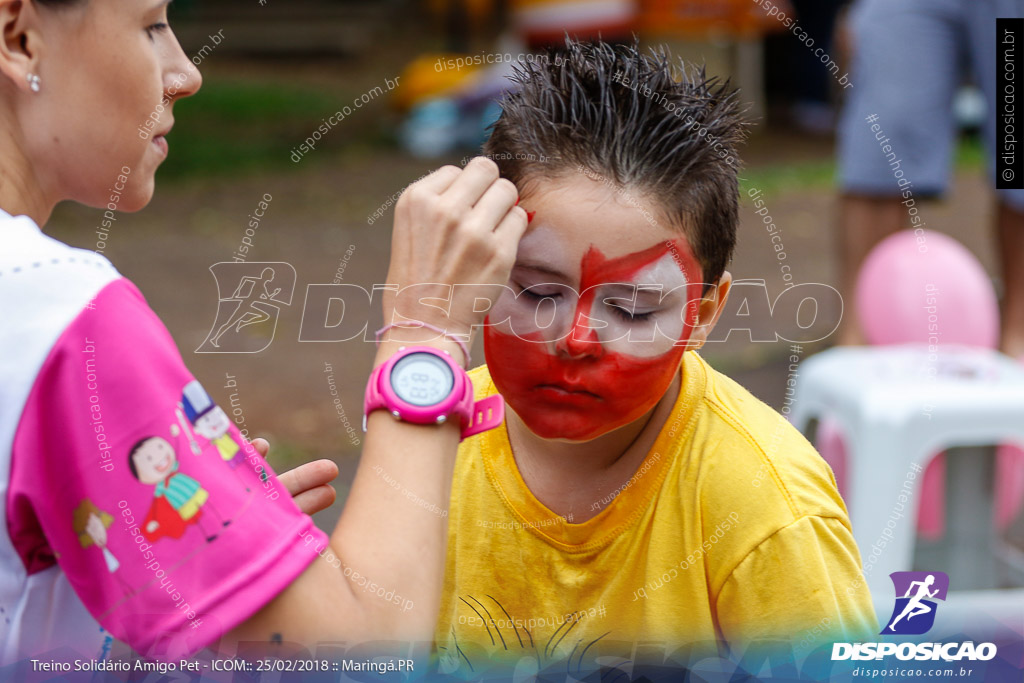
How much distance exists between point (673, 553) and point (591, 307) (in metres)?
0.34

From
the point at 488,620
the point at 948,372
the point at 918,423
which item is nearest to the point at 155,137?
the point at 488,620

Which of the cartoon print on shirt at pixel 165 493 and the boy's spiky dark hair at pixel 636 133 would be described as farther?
the boy's spiky dark hair at pixel 636 133

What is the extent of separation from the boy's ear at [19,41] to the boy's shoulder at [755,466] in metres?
0.90

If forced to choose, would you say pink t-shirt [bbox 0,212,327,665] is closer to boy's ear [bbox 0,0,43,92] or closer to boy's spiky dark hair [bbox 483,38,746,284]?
boy's ear [bbox 0,0,43,92]

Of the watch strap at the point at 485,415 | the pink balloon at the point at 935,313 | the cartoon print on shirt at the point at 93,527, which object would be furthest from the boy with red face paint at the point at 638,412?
→ the pink balloon at the point at 935,313

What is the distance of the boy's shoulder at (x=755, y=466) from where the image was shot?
4.24ft

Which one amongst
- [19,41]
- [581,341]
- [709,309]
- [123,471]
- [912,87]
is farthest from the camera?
[912,87]

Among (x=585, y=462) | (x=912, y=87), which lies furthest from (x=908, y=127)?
(x=585, y=462)

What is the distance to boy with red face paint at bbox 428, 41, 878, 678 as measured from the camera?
1291 millimetres

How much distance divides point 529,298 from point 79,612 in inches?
24.7

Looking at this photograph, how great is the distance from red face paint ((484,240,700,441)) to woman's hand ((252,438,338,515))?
0.25 m

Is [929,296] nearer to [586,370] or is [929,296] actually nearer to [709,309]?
[709,309]

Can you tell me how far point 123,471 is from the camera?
97 cm

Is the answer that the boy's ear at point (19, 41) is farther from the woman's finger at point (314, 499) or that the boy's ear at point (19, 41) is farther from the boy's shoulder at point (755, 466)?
the boy's shoulder at point (755, 466)
